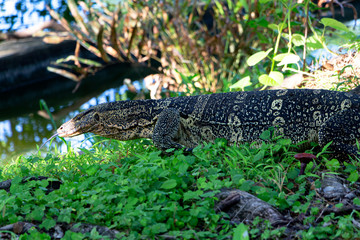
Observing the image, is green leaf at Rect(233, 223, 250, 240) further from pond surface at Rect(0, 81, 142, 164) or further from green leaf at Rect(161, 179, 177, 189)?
pond surface at Rect(0, 81, 142, 164)

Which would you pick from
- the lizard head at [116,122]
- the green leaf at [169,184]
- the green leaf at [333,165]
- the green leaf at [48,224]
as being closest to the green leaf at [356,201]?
the green leaf at [333,165]

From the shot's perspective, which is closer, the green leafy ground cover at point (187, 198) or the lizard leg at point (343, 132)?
the green leafy ground cover at point (187, 198)

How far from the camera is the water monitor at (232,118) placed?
9.63 feet

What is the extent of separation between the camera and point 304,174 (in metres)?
2.63

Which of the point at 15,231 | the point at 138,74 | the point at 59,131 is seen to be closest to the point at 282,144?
the point at 15,231

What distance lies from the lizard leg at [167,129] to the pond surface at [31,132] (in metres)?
2.13

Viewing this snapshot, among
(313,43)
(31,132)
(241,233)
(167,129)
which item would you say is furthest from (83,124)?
(31,132)

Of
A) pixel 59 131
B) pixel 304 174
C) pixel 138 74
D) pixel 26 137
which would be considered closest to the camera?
pixel 304 174

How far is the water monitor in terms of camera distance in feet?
9.63

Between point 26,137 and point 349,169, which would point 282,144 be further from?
point 26,137

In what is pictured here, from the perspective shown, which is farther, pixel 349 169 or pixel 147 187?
pixel 349 169

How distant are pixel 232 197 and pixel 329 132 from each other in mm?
1081

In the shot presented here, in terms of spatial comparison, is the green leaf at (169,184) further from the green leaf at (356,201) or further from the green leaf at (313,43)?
the green leaf at (313,43)

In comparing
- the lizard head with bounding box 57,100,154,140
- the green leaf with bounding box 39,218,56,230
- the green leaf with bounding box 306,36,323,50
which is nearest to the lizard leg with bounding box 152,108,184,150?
the lizard head with bounding box 57,100,154,140
